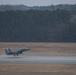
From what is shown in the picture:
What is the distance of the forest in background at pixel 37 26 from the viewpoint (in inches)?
3236

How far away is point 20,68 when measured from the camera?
88.3ft

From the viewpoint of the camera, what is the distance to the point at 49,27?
90.4 m

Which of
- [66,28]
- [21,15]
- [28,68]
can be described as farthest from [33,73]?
[21,15]

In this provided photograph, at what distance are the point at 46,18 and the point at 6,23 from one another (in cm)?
1122

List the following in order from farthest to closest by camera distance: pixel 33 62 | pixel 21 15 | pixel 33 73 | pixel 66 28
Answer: pixel 21 15, pixel 66 28, pixel 33 62, pixel 33 73

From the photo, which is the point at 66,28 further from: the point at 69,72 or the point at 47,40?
the point at 69,72

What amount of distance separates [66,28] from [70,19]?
25.5 ft

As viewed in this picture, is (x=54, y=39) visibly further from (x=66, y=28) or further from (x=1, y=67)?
(x=1, y=67)

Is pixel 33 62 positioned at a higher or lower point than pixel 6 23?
lower

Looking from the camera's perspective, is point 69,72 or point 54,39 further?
point 54,39

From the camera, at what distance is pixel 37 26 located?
9038cm

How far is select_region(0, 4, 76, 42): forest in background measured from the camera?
3236 inches

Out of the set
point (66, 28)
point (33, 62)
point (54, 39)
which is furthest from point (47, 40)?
point (33, 62)

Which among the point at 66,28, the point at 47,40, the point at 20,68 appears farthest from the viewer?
the point at 66,28
